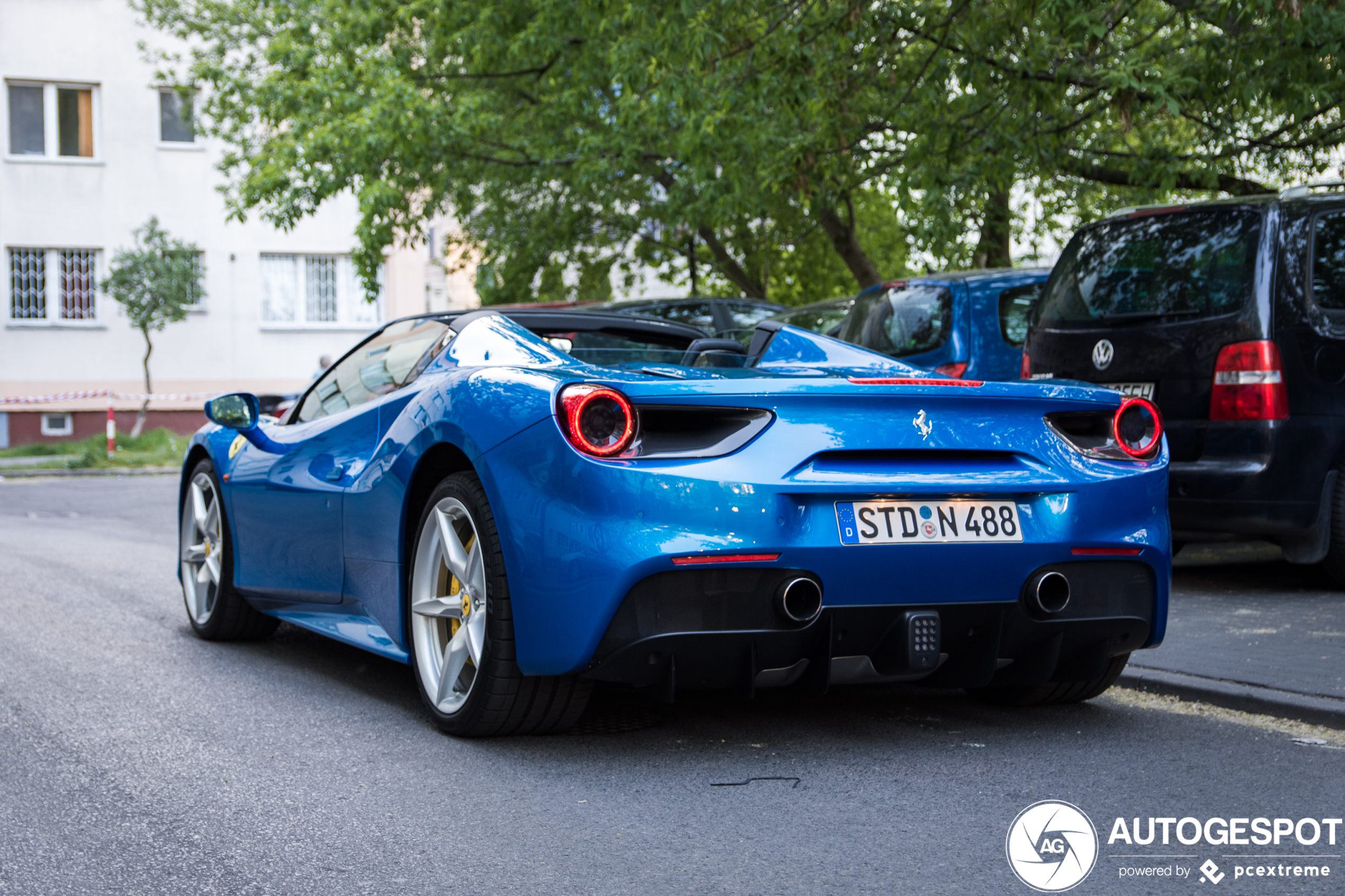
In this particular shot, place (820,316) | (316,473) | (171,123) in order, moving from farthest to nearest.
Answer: (171,123) < (820,316) < (316,473)

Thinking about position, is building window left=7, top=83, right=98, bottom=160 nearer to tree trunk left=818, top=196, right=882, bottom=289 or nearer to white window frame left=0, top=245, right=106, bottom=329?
white window frame left=0, top=245, right=106, bottom=329

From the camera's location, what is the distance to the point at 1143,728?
439cm

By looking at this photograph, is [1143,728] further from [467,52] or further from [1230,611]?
[467,52]

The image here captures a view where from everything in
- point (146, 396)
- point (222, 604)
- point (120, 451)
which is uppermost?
point (146, 396)

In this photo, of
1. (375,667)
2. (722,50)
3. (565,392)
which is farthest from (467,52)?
(565,392)

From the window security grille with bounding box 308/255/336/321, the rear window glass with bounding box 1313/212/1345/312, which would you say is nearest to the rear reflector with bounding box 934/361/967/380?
the rear window glass with bounding box 1313/212/1345/312

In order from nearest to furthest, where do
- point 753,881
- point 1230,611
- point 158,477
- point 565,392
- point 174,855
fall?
point 753,881
point 174,855
point 565,392
point 1230,611
point 158,477

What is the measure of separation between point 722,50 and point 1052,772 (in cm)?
666

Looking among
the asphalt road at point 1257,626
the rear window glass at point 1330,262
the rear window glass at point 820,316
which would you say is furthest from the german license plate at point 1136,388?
the rear window glass at point 820,316

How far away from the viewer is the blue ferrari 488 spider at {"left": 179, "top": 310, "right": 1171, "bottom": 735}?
11.9ft

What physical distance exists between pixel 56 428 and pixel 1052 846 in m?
28.2

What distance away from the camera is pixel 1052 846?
320cm

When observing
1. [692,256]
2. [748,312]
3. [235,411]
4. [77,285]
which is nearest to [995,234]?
[748,312]

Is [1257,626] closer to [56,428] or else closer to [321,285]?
[321,285]
